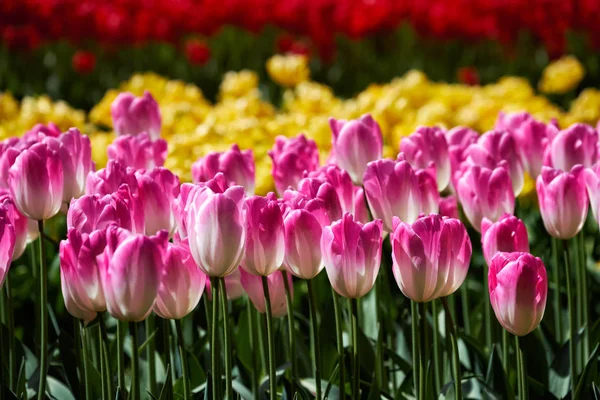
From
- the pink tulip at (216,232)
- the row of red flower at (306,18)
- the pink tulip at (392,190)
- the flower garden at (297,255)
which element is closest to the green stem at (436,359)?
the flower garden at (297,255)

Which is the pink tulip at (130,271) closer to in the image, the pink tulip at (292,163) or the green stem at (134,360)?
the green stem at (134,360)

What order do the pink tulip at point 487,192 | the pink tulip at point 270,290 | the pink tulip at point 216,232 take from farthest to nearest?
the pink tulip at point 487,192
the pink tulip at point 270,290
the pink tulip at point 216,232

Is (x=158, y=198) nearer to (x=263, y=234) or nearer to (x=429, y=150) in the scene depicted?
(x=263, y=234)

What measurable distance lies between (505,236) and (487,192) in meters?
0.25

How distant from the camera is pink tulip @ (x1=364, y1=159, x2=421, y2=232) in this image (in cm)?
167

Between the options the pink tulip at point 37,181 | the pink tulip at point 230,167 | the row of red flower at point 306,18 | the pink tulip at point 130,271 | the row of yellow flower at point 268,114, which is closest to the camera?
the pink tulip at point 130,271

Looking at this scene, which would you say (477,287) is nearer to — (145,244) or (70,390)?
(70,390)

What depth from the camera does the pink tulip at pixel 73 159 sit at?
1.76 meters

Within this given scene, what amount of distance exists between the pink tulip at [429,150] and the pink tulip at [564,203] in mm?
375

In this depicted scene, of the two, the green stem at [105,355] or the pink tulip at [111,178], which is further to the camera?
the pink tulip at [111,178]

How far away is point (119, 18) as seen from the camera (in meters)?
6.78

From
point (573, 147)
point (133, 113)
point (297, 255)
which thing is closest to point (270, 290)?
point (297, 255)

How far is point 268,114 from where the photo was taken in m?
3.91

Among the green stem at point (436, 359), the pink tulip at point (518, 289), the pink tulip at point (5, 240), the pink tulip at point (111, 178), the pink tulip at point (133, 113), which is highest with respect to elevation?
the pink tulip at point (133, 113)
